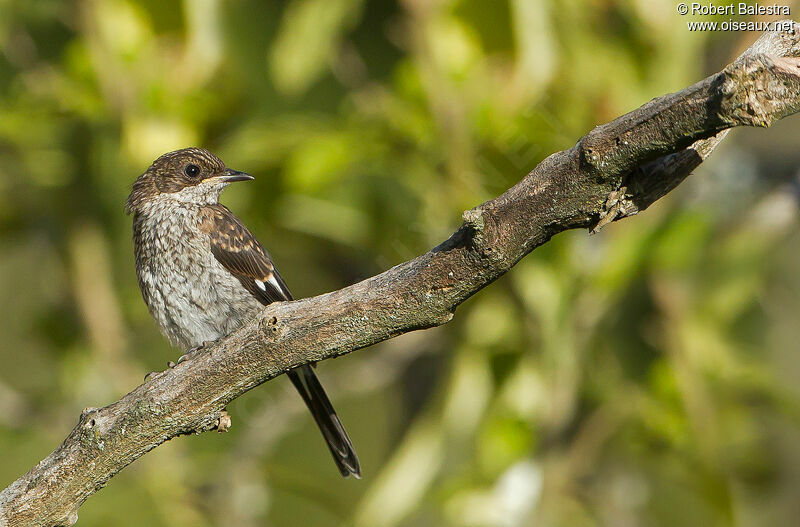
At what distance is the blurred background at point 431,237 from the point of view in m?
3.99

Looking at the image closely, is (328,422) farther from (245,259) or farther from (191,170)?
(191,170)

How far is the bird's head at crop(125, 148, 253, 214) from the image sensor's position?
4.14 m

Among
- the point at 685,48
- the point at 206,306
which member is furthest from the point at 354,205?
the point at 685,48

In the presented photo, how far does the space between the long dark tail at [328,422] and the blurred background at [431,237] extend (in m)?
0.64

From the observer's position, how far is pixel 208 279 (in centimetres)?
386

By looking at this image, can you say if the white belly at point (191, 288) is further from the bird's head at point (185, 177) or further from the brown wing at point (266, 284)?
the bird's head at point (185, 177)

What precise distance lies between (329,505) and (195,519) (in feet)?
2.33

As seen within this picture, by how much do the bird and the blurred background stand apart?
1.11 feet

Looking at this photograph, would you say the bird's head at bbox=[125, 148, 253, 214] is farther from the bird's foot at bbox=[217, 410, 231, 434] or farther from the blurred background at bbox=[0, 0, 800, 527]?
the bird's foot at bbox=[217, 410, 231, 434]

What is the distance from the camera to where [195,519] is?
4.99m

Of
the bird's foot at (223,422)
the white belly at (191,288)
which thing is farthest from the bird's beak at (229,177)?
the bird's foot at (223,422)

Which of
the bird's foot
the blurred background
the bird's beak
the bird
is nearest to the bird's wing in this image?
the bird

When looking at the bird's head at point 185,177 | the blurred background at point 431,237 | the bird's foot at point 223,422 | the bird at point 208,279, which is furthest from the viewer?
the bird's head at point 185,177

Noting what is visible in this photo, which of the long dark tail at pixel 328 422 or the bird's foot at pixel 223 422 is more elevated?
the bird's foot at pixel 223 422
